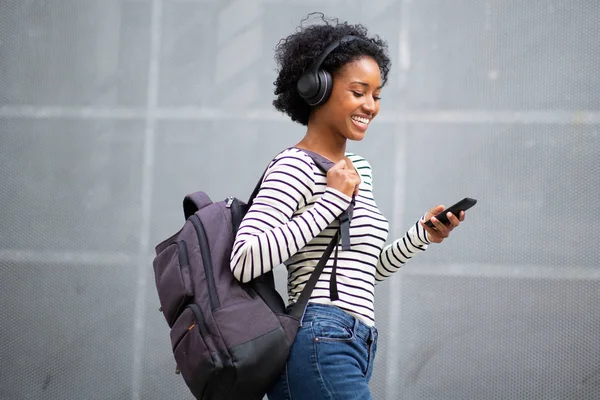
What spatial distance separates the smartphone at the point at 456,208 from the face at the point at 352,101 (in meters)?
0.25

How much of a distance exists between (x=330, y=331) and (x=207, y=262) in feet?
0.92

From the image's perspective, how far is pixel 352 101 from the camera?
5.62 feet

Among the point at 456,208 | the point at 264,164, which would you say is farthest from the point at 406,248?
the point at 264,164

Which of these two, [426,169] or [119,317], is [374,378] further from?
[119,317]

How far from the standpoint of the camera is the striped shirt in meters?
1.50

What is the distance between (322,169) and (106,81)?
8.42 feet

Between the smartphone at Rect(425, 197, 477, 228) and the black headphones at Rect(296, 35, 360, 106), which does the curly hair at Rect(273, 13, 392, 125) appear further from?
the smartphone at Rect(425, 197, 477, 228)

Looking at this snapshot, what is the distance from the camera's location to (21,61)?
3965 mm

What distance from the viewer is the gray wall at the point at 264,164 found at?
3.64 meters

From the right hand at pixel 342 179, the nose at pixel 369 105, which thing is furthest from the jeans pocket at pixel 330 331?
the nose at pixel 369 105

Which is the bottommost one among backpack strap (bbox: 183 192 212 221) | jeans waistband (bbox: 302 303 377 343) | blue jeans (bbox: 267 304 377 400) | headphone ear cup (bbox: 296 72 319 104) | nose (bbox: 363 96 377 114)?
blue jeans (bbox: 267 304 377 400)

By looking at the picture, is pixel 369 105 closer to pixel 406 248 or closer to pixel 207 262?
pixel 406 248

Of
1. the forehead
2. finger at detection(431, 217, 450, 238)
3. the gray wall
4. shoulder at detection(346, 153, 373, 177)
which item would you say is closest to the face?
the forehead

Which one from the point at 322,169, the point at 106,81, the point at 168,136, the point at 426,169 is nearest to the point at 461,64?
the point at 426,169
